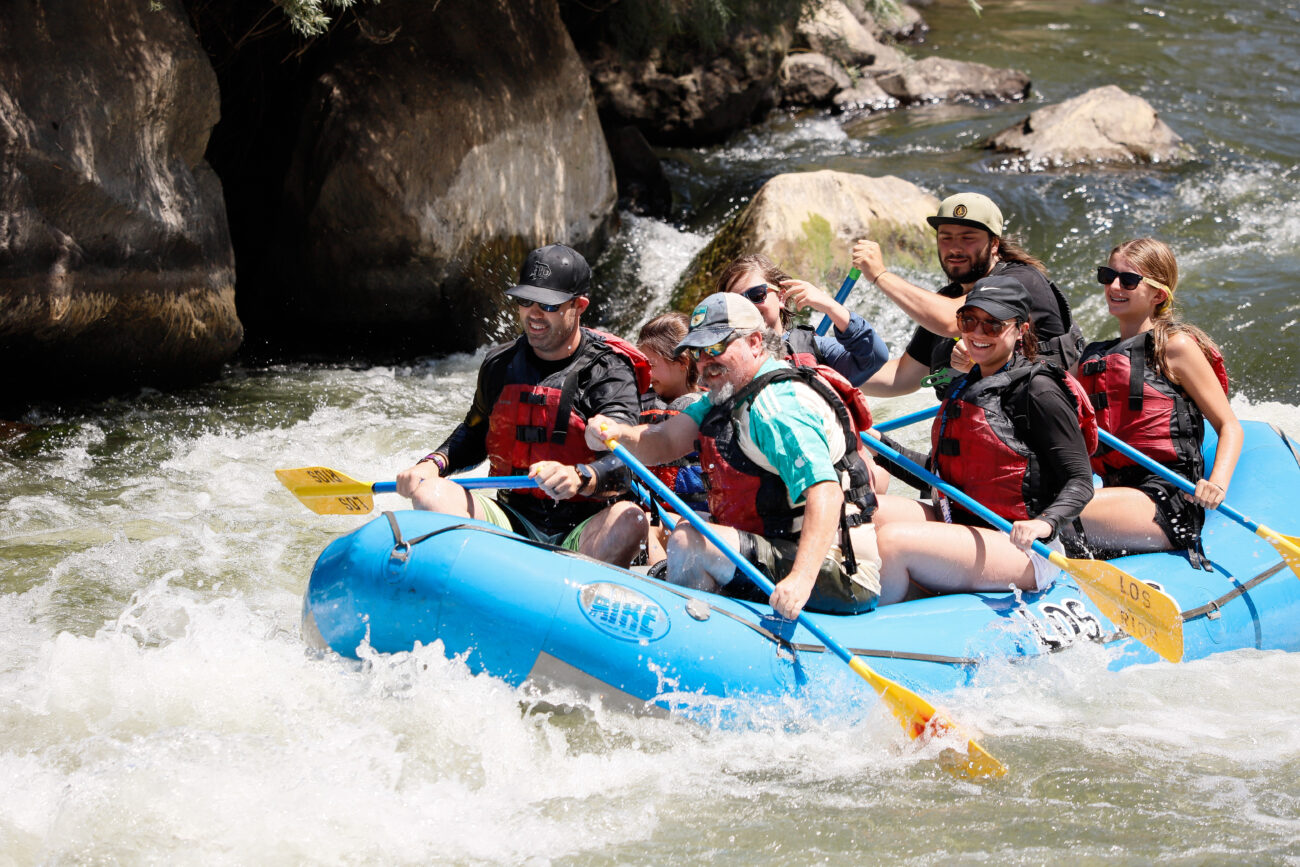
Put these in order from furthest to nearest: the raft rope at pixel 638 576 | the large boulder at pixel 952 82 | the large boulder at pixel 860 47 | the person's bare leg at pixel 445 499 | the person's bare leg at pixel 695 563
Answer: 1. the large boulder at pixel 860 47
2. the large boulder at pixel 952 82
3. the person's bare leg at pixel 445 499
4. the person's bare leg at pixel 695 563
5. the raft rope at pixel 638 576

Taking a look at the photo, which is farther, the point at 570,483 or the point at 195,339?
the point at 195,339

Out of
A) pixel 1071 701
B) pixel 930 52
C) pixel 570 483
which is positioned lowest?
pixel 1071 701

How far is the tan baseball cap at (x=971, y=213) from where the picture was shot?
411 cm

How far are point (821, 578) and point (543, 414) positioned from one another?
3.31 ft

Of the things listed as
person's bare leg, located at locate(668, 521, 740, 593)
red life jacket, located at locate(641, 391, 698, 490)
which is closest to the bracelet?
red life jacket, located at locate(641, 391, 698, 490)

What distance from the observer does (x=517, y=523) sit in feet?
12.6

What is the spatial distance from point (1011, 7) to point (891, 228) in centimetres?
1013

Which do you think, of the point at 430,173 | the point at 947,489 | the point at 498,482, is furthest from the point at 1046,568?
the point at 430,173

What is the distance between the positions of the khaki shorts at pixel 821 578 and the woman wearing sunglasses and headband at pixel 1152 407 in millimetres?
1037

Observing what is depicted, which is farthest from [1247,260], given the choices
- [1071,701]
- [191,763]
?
[191,763]

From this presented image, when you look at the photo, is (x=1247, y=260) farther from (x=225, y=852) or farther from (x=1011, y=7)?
(x=1011, y=7)

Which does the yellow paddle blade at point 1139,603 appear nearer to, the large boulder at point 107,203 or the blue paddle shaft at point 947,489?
the blue paddle shaft at point 947,489

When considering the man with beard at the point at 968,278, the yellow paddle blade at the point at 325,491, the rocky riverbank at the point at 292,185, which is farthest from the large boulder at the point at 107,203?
the man with beard at the point at 968,278

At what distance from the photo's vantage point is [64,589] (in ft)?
14.4
